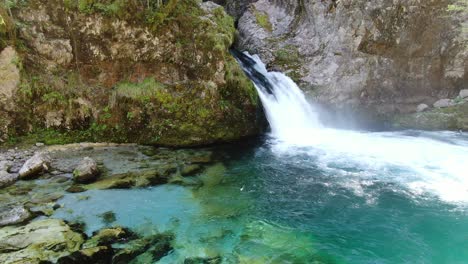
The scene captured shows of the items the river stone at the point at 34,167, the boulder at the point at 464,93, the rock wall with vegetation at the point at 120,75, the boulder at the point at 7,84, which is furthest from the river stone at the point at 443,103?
the boulder at the point at 7,84

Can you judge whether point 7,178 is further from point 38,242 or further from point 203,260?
point 203,260

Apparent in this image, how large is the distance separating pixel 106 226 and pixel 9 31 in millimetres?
7170

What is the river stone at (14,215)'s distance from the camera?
5943 millimetres

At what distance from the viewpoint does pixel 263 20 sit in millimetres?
18828

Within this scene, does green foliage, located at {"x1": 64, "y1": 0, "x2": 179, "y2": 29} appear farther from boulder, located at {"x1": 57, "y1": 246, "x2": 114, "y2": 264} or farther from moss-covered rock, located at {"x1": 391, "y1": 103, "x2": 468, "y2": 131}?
moss-covered rock, located at {"x1": 391, "y1": 103, "x2": 468, "y2": 131}

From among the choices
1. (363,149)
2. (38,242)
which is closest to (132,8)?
(38,242)

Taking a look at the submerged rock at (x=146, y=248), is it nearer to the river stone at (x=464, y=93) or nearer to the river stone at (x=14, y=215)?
the river stone at (x=14, y=215)

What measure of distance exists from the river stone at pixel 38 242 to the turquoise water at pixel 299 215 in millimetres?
473

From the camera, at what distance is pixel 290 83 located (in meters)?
14.9

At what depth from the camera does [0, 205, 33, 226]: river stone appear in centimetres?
594

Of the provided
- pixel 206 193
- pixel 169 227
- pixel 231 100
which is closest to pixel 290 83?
pixel 231 100

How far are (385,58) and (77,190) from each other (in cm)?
1349

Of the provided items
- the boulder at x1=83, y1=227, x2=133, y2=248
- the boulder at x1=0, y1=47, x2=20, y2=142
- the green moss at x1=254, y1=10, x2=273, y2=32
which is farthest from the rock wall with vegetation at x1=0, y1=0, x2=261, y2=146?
the green moss at x1=254, y1=10, x2=273, y2=32

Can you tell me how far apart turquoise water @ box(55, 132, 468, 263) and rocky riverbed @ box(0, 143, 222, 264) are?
0.85ft
